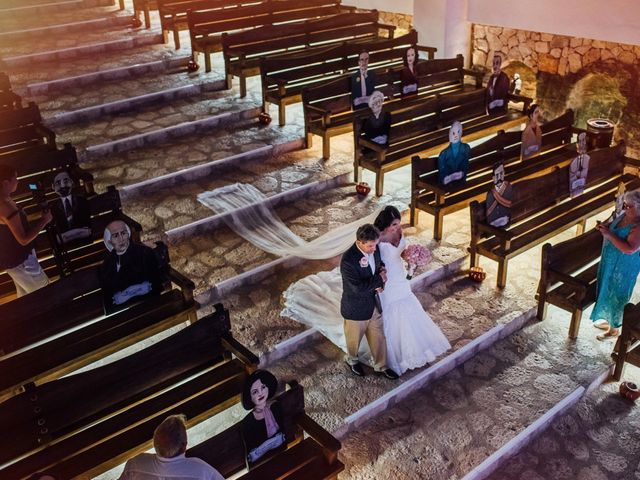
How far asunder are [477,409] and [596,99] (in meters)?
7.65

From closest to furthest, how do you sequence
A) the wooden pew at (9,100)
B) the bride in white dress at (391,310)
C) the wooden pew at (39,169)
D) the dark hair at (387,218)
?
1. the dark hair at (387,218)
2. the bride in white dress at (391,310)
3. the wooden pew at (39,169)
4. the wooden pew at (9,100)

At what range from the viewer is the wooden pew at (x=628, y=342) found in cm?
637

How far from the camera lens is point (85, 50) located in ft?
42.5

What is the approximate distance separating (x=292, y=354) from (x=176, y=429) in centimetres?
286

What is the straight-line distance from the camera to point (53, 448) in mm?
5113

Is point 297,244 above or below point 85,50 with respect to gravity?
below

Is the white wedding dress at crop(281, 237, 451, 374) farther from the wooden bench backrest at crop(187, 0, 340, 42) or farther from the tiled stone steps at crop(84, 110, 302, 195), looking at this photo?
the wooden bench backrest at crop(187, 0, 340, 42)

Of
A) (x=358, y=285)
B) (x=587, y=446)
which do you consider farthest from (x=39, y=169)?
(x=587, y=446)

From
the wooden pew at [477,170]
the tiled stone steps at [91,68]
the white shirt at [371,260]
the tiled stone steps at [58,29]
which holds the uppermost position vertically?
the tiled stone steps at [58,29]

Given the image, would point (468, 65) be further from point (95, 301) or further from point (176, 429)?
point (176, 429)

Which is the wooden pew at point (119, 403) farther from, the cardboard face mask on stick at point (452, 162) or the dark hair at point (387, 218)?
the cardboard face mask on stick at point (452, 162)

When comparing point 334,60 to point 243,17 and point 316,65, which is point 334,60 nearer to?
point 316,65

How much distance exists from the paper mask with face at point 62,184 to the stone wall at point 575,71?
356 inches

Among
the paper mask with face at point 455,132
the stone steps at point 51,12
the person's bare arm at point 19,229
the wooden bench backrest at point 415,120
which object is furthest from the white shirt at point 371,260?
the stone steps at point 51,12
